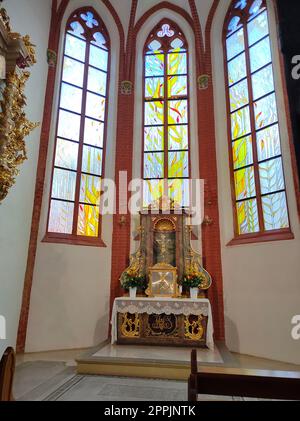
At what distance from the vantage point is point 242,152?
7.74 metres

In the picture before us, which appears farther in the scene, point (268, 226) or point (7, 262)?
point (268, 226)

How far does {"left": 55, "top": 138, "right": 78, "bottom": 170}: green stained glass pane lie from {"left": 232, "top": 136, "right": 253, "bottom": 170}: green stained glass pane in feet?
13.9

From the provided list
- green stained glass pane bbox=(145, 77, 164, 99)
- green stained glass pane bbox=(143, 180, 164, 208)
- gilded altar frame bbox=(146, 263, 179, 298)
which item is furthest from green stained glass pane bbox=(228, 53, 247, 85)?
gilded altar frame bbox=(146, 263, 179, 298)

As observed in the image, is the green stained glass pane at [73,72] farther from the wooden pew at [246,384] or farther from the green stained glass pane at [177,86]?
the wooden pew at [246,384]

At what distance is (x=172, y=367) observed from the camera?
4645mm

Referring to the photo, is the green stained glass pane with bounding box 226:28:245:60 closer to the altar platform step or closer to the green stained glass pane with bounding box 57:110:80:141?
the green stained glass pane with bounding box 57:110:80:141

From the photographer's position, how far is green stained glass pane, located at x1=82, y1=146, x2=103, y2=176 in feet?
26.7

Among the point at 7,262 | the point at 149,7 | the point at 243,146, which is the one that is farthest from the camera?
the point at 149,7

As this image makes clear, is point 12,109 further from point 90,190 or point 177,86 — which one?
point 177,86

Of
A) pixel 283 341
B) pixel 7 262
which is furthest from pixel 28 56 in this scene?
pixel 283 341

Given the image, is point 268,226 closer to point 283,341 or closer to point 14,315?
point 283,341

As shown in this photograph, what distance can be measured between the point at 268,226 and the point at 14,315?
5.76m

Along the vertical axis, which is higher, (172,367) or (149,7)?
(149,7)

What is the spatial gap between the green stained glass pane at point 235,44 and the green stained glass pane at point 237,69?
0.63 feet
